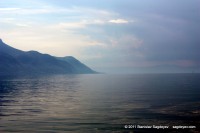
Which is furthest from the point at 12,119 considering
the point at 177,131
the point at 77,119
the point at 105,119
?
the point at 177,131

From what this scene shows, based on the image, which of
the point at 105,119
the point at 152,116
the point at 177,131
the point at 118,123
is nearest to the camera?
the point at 177,131

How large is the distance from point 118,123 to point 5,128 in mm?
17256

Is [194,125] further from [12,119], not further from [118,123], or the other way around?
[12,119]

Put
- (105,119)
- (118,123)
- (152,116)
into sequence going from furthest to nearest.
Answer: (152,116) < (105,119) < (118,123)

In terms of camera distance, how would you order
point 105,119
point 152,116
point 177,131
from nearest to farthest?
point 177,131 < point 105,119 < point 152,116

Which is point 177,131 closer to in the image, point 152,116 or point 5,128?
point 152,116

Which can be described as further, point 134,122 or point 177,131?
point 134,122

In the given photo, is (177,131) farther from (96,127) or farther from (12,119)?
(12,119)

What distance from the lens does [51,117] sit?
50.8m

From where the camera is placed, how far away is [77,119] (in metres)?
48.6

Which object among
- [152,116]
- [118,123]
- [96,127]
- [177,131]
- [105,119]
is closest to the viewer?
[177,131]

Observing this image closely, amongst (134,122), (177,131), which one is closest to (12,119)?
(134,122)

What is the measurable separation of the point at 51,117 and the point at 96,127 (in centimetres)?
Result: 1250

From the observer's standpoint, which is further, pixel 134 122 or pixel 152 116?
pixel 152 116
